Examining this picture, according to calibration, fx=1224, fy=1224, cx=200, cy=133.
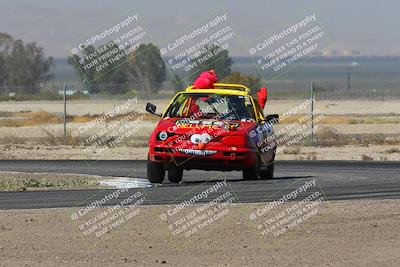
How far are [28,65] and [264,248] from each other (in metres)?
83.8

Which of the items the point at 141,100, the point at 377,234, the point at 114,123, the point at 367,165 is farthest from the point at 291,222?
the point at 141,100

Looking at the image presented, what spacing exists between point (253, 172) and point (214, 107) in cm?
139

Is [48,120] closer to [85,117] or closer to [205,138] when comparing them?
[85,117]

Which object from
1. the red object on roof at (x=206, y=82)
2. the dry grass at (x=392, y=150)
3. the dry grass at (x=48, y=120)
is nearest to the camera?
the red object on roof at (x=206, y=82)

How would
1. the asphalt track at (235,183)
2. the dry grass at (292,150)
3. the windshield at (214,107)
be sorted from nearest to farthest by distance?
the asphalt track at (235,183) < the windshield at (214,107) < the dry grass at (292,150)

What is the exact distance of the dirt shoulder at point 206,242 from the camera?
12.8 m

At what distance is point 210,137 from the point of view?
2083cm

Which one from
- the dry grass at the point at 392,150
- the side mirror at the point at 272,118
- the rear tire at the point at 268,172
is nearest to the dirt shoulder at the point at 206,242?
the side mirror at the point at 272,118

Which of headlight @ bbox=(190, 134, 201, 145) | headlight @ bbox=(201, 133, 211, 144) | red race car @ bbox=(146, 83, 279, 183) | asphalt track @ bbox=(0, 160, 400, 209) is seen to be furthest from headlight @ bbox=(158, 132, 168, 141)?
asphalt track @ bbox=(0, 160, 400, 209)

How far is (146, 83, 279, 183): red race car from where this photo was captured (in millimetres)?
20797

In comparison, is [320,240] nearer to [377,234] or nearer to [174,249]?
[377,234]

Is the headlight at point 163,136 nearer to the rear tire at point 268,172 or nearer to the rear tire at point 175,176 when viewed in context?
the rear tire at point 175,176

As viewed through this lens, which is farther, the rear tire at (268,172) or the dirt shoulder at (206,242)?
the rear tire at (268,172)

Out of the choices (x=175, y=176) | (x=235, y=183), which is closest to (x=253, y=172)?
Answer: (x=235, y=183)
